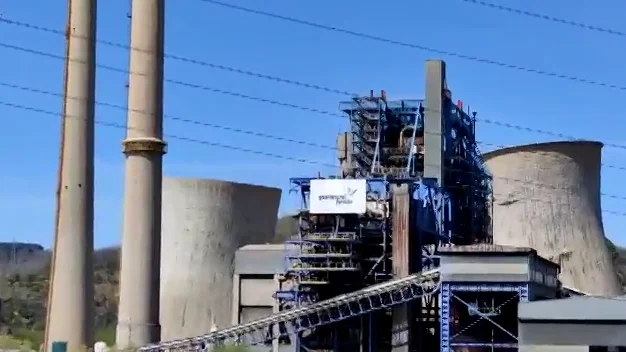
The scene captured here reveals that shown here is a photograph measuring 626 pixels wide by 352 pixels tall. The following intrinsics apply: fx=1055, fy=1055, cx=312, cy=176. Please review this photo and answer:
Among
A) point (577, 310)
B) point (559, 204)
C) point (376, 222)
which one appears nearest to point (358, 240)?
point (376, 222)

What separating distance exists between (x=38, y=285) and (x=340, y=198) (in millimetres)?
46633

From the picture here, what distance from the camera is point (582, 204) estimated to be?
3519 centimetres

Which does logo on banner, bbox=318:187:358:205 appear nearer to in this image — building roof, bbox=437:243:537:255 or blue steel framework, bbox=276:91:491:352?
blue steel framework, bbox=276:91:491:352

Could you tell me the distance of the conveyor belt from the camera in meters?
28.0

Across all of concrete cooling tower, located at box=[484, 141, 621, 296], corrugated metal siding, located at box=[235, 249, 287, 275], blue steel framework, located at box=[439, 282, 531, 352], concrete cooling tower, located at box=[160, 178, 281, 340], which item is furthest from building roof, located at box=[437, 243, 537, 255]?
concrete cooling tower, located at box=[160, 178, 281, 340]

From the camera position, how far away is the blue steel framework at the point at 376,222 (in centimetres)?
3039

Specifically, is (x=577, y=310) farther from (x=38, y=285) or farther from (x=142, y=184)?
(x=38, y=285)

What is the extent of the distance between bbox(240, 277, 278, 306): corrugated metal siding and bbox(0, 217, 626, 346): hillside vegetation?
5890 mm

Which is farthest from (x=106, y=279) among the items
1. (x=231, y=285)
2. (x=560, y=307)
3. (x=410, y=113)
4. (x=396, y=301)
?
(x=560, y=307)

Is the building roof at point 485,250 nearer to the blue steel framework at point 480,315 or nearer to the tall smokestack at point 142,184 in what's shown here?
the blue steel framework at point 480,315

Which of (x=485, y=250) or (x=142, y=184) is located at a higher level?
(x=142, y=184)

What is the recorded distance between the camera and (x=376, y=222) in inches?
1225

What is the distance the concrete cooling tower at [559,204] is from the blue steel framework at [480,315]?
7.70 m

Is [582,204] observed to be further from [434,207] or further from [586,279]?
[434,207]
